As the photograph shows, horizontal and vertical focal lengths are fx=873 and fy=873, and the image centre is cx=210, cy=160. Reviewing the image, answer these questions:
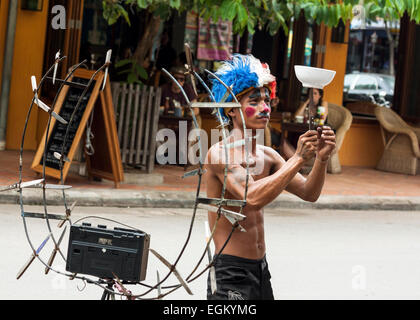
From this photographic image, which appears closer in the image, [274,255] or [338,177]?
[274,255]

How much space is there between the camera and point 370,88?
18.1m

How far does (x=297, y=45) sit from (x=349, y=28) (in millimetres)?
1113

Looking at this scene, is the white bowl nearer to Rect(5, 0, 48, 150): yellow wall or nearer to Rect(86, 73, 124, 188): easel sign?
Rect(86, 73, 124, 188): easel sign

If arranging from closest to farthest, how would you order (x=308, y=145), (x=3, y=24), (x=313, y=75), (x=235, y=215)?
(x=235, y=215)
(x=313, y=75)
(x=308, y=145)
(x=3, y=24)

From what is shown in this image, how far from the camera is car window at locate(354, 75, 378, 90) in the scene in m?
18.1

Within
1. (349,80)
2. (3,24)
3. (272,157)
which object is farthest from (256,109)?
(349,80)

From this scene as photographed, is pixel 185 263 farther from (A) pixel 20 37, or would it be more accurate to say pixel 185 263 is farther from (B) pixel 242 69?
(A) pixel 20 37

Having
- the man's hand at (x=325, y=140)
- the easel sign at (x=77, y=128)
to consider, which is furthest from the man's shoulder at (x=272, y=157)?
the easel sign at (x=77, y=128)

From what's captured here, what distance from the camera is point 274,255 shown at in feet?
27.4

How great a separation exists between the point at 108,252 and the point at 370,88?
15311 mm

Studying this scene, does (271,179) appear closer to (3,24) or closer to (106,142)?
(106,142)

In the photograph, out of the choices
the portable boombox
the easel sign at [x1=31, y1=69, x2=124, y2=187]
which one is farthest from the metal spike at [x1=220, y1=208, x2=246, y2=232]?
the easel sign at [x1=31, y1=69, x2=124, y2=187]
